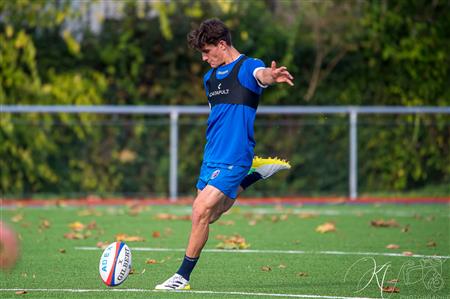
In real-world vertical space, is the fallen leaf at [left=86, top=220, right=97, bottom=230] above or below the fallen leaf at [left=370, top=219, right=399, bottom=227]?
below

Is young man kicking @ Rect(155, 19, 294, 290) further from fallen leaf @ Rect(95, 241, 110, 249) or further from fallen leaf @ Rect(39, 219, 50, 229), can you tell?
fallen leaf @ Rect(39, 219, 50, 229)

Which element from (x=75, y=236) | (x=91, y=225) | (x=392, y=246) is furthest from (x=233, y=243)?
(x=91, y=225)

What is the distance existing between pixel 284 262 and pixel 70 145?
31.8 ft

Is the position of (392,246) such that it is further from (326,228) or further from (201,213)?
(201,213)

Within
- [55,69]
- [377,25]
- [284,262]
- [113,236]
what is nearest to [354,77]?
[377,25]

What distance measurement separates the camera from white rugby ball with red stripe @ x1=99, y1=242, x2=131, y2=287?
8.25 metres

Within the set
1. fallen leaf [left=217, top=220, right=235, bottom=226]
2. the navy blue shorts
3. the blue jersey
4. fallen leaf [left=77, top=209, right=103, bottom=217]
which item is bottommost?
fallen leaf [left=77, top=209, right=103, bottom=217]

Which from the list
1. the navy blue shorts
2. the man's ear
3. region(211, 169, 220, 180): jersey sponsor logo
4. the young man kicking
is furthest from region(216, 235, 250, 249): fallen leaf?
the man's ear

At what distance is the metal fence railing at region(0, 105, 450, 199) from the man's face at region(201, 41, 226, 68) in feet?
33.8

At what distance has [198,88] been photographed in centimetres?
2044

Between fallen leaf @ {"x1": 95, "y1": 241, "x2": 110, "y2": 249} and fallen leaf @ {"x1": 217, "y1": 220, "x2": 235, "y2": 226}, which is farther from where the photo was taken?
fallen leaf @ {"x1": 217, "y1": 220, "x2": 235, "y2": 226}

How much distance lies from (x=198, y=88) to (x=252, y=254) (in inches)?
386

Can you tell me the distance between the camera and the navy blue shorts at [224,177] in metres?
8.40

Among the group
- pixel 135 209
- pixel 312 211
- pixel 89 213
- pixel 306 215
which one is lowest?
pixel 135 209
